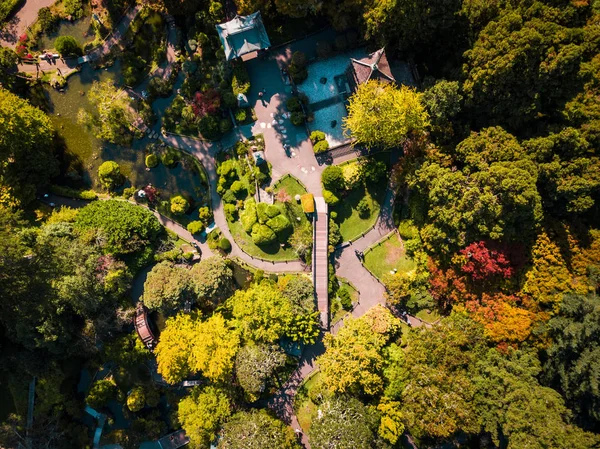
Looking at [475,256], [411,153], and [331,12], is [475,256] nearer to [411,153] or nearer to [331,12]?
[411,153]

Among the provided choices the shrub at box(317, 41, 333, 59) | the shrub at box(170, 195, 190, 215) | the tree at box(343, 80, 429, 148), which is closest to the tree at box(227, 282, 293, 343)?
the shrub at box(170, 195, 190, 215)

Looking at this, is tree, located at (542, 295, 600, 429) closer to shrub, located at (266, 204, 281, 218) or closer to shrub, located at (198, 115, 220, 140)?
shrub, located at (266, 204, 281, 218)

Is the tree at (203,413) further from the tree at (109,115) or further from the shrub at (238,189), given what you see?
the tree at (109,115)

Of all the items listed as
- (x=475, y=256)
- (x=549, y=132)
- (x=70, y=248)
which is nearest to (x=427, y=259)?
(x=475, y=256)

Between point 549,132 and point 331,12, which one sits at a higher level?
point 331,12

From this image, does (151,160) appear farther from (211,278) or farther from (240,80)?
(211,278)

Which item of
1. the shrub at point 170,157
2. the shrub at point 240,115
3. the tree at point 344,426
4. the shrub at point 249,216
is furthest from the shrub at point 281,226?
the tree at point 344,426
